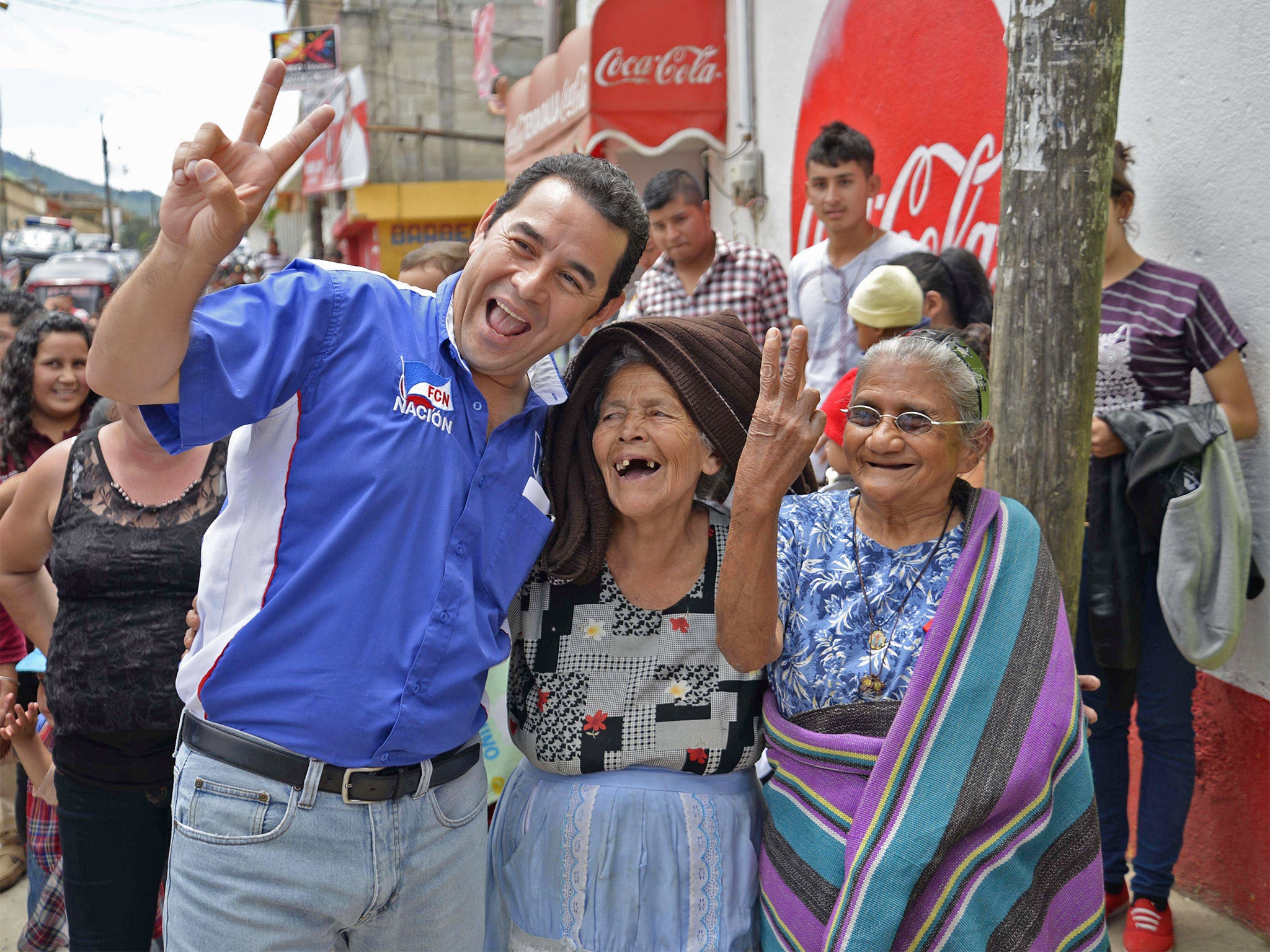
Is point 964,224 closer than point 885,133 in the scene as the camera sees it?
Yes

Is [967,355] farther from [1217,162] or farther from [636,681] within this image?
[1217,162]

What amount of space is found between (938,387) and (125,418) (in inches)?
71.7

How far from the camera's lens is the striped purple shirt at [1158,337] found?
321 cm

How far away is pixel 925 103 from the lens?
523 centimetres

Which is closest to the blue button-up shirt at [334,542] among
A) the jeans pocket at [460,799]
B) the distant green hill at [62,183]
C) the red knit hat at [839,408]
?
the jeans pocket at [460,799]

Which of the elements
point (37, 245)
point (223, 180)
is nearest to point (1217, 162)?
point (223, 180)

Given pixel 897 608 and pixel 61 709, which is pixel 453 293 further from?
pixel 61 709

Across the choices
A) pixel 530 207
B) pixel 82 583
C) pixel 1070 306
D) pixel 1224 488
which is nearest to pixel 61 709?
pixel 82 583

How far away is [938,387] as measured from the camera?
7.13 ft

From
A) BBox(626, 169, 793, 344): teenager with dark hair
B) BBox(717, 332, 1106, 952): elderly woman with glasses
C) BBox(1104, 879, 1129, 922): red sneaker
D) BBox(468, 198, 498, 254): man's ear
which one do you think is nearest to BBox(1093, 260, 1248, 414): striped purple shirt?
BBox(717, 332, 1106, 952): elderly woman with glasses

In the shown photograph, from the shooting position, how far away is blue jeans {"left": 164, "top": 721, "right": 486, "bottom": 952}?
174cm

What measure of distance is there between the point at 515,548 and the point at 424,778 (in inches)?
17.0

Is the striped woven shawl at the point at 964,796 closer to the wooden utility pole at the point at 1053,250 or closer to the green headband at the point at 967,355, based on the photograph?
the green headband at the point at 967,355

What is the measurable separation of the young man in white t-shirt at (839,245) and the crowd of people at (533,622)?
5.72 feet
